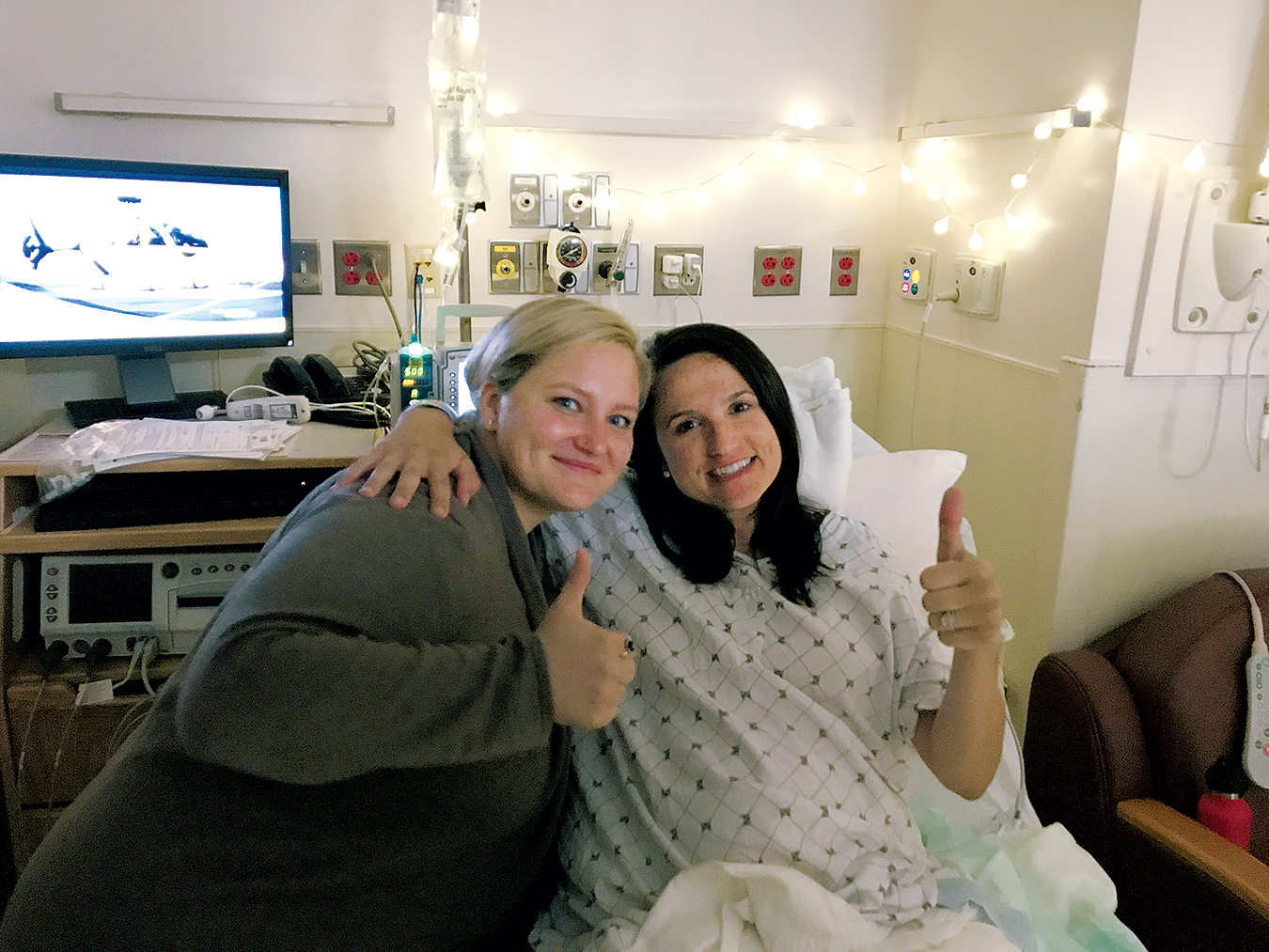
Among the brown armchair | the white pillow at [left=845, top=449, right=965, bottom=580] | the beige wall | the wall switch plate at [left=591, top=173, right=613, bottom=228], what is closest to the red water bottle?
the brown armchair

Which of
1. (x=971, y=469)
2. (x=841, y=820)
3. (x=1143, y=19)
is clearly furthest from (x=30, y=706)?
(x=1143, y=19)

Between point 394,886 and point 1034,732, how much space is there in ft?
3.79

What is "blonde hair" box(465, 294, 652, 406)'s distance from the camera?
1106mm

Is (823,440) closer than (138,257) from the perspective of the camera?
Yes

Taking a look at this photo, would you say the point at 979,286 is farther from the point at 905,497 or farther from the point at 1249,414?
the point at 905,497

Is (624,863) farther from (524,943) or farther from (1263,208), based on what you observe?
(1263,208)

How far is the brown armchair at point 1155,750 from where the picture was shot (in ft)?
4.48

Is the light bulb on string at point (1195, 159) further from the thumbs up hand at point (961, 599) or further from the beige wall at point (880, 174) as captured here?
the thumbs up hand at point (961, 599)

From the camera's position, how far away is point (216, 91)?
200 centimetres

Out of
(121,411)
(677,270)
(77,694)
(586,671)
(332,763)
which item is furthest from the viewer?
(677,270)

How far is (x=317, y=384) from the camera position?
2.08m

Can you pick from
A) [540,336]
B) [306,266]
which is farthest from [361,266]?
[540,336]

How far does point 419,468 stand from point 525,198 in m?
1.35

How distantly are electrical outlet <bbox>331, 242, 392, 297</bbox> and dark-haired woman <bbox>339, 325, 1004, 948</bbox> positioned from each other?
1.07 metres
